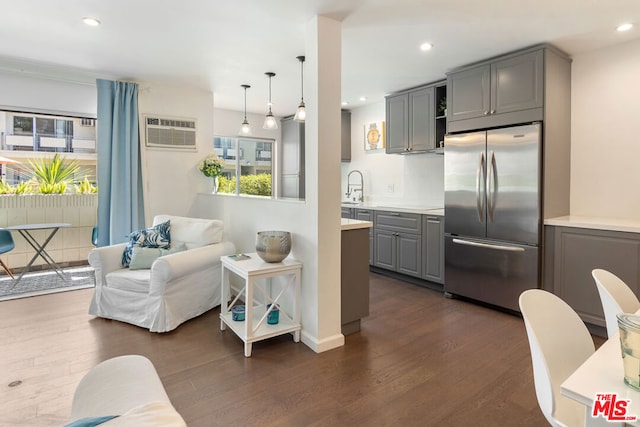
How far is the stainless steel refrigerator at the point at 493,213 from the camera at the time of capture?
3270 millimetres

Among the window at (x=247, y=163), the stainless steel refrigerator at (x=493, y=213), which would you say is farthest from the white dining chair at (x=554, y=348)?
the window at (x=247, y=163)

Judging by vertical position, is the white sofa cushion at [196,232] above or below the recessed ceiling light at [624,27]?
below

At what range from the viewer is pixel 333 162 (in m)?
2.71

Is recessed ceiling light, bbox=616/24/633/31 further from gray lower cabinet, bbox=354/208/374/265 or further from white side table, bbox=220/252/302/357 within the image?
white side table, bbox=220/252/302/357

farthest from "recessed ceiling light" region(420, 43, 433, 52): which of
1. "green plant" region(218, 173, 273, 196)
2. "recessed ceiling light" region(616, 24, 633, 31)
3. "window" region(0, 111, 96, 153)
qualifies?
"window" region(0, 111, 96, 153)

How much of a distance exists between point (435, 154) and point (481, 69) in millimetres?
1350

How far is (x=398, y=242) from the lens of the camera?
4.53 metres

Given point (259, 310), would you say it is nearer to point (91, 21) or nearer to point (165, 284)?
point (165, 284)

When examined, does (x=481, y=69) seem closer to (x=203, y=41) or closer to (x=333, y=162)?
(x=333, y=162)

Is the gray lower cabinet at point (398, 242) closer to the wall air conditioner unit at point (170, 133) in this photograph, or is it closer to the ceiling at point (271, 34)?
the ceiling at point (271, 34)

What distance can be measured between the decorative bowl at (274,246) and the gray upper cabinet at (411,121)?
2.45m

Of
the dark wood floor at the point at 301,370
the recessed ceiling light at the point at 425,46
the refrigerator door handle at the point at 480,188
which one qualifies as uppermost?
the recessed ceiling light at the point at 425,46

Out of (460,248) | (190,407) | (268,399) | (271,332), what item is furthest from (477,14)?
(190,407)

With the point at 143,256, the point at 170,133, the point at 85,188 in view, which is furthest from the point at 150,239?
the point at 85,188
